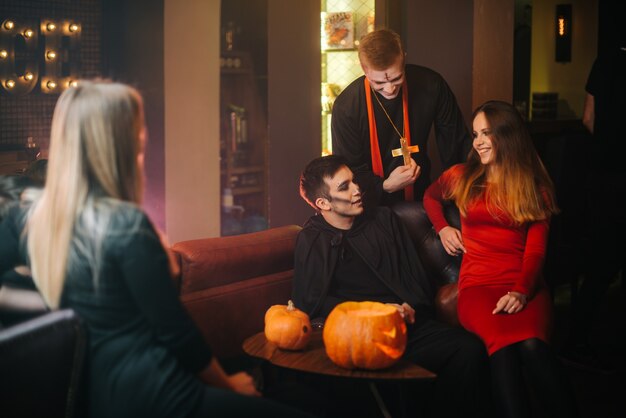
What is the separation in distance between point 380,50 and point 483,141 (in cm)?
60

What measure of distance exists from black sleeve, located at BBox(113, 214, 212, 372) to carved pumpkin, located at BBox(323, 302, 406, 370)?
26.5 inches

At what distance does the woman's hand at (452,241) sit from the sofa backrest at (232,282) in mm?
624

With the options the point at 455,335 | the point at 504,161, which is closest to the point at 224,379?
the point at 455,335

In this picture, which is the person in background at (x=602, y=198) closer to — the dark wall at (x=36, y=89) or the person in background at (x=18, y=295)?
the dark wall at (x=36, y=89)

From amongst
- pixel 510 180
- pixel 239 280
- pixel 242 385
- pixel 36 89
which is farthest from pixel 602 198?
pixel 36 89

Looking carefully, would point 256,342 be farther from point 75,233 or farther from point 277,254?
point 75,233

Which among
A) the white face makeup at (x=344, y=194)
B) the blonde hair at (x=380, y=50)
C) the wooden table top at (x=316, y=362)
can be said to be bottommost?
the wooden table top at (x=316, y=362)

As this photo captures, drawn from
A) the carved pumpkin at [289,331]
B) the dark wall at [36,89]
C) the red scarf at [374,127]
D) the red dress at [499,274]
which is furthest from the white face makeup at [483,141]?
the dark wall at [36,89]

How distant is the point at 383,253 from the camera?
10.5ft

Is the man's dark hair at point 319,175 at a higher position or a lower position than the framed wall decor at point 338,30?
lower

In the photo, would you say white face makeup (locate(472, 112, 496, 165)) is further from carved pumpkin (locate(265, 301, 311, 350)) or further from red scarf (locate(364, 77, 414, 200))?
carved pumpkin (locate(265, 301, 311, 350))

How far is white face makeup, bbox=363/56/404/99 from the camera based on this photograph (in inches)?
138

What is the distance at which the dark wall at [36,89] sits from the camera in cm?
407

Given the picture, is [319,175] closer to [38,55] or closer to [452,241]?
[452,241]
